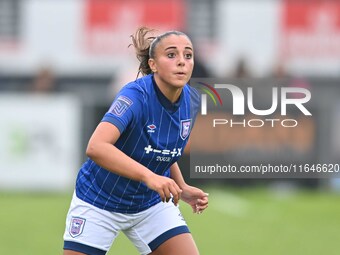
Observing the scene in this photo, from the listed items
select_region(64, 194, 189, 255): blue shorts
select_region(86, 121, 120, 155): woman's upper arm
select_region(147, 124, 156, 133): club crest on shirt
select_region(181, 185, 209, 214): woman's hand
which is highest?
select_region(86, 121, 120, 155): woman's upper arm

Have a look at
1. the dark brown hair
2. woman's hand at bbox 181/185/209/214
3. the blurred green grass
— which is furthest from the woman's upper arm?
the blurred green grass

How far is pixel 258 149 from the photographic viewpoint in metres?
15.2

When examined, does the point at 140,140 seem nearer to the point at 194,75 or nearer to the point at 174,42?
the point at 174,42

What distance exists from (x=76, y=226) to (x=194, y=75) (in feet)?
21.8

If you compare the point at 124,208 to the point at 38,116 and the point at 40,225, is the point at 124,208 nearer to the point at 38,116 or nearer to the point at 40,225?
the point at 40,225

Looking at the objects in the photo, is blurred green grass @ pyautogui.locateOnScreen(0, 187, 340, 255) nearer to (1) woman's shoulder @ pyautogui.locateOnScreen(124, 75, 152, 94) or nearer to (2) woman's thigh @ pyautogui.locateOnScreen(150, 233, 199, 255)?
(2) woman's thigh @ pyautogui.locateOnScreen(150, 233, 199, 255)

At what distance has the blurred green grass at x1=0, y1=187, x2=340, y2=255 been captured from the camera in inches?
413

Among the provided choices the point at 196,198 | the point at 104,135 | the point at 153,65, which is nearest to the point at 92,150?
the point at 104,135

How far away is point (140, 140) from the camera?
6.29 meters

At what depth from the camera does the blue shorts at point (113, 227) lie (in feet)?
21.3

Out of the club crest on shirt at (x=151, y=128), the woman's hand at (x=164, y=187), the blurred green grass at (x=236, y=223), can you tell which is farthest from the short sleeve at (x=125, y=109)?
the blurred green grass at (x=236, y=223)

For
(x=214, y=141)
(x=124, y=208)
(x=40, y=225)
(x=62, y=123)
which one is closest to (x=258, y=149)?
(x=214, y=141)

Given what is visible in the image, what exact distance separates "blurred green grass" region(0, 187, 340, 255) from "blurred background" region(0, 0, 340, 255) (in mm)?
17

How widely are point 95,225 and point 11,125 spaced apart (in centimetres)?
963
